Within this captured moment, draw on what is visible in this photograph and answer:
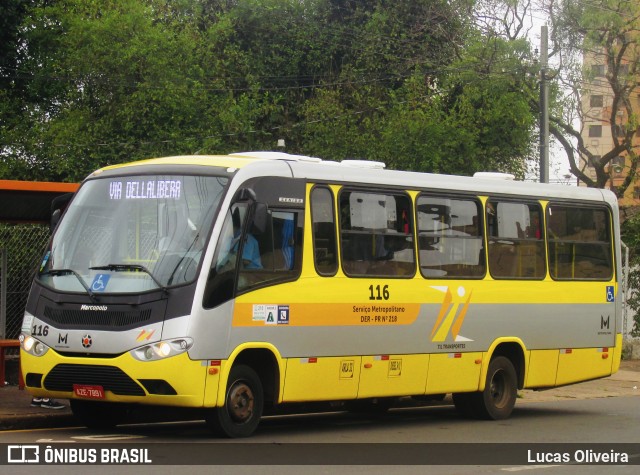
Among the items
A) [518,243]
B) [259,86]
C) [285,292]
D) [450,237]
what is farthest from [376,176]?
[259,86]

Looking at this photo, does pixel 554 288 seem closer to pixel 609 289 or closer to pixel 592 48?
pixel 609 289

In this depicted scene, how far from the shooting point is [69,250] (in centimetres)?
1291

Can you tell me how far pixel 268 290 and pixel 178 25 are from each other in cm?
2960

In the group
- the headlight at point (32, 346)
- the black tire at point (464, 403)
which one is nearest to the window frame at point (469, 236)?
the black tire at point (464, 403)

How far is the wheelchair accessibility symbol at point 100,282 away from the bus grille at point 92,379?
2.69ft

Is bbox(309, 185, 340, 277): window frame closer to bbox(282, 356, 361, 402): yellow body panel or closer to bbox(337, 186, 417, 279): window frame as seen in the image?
bbox(337, 186, 417, 279): window frame

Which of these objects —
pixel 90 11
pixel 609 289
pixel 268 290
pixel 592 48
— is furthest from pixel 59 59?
pixel 268 290

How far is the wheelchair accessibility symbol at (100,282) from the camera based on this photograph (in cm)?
1233

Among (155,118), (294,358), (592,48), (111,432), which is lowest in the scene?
(111,432)

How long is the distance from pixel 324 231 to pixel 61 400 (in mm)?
4367

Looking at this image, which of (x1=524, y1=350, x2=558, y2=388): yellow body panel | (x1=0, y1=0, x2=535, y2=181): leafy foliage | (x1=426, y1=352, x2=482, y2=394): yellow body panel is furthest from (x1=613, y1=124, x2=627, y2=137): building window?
(x1=426, y1=352, x2=482, y2=394): yellow body panel

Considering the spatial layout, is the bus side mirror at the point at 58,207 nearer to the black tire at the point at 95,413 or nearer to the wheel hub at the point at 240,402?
the black tire at the point at 95,413

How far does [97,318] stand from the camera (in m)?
12.2

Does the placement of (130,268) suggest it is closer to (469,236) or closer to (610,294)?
(469,236)
